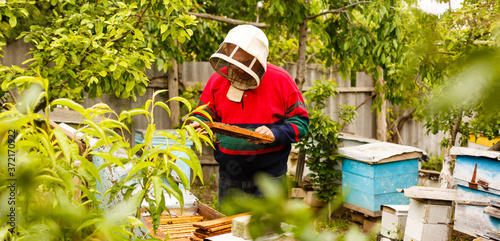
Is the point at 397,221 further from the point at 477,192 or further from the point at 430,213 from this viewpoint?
the point at 477,192

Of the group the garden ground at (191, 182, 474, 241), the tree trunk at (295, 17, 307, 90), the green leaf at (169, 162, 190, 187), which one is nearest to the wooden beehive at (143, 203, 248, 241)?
the green leaf at (169, 162, 190, 187)

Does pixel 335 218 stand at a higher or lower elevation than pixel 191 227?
lower

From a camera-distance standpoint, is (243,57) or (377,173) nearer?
(243,57)

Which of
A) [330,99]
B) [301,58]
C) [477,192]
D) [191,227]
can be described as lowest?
[477,192]

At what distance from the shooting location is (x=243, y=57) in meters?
2.47

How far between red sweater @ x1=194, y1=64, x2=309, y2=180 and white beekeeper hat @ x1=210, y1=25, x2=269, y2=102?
0.23 feet

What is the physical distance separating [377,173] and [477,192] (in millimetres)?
989

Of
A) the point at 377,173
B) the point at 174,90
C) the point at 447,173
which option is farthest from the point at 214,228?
the point at 174,90

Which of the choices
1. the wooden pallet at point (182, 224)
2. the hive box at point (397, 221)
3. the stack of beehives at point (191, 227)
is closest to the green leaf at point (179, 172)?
the stack of beehives at point (191, 227)

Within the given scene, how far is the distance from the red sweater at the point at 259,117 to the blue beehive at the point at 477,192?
1.94 metres

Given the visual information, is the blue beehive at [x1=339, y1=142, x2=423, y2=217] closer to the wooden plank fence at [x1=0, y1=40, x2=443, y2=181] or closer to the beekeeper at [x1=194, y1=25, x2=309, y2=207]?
the wooden plank fence at [x1=0, y1=40, x2=443, y2=181]

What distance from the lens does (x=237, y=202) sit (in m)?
0.58

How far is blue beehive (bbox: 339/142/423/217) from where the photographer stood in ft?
14.9

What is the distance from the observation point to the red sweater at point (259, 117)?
8.71 ft
